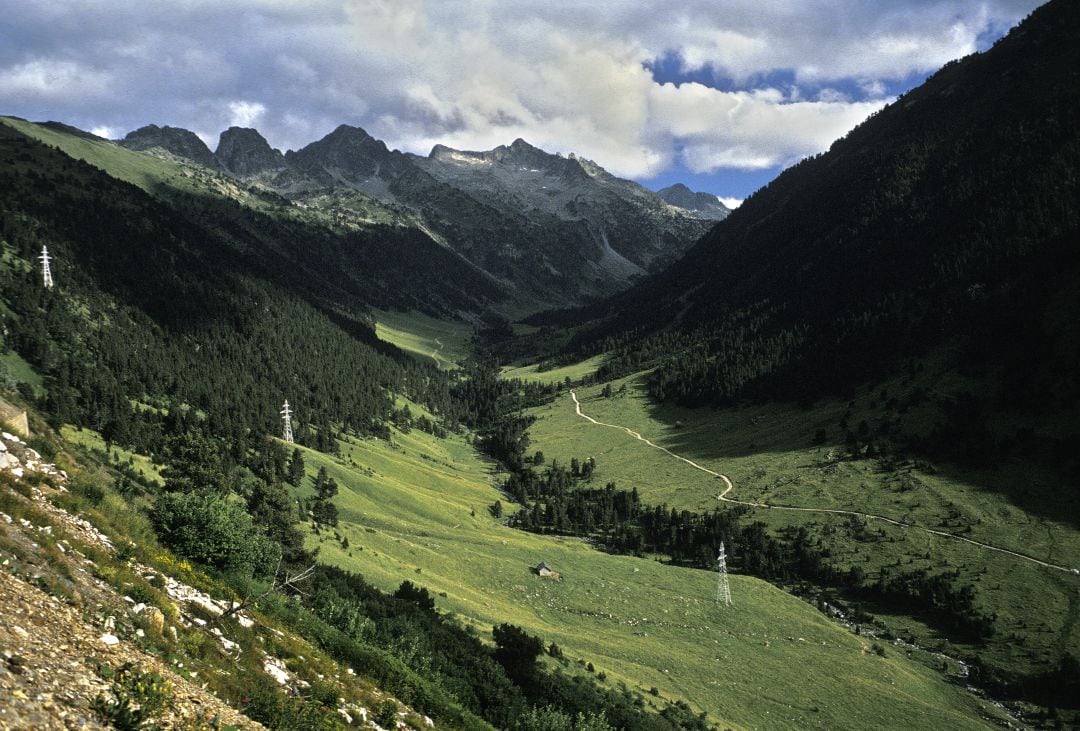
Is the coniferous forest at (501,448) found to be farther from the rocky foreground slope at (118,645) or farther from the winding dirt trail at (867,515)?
the rocky foreground slope at (118,645)

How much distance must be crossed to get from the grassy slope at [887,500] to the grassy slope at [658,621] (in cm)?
1857

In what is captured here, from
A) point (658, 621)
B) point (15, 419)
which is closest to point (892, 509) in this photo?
point (658, 621)

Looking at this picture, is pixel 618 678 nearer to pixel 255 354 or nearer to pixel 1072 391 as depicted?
pixel 1072 391

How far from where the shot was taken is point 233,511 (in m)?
31.9

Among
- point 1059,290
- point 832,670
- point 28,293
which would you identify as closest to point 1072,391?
point 1059,290

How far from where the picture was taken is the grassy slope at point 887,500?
83875 millimetres

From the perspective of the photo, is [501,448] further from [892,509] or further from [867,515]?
[892,509]

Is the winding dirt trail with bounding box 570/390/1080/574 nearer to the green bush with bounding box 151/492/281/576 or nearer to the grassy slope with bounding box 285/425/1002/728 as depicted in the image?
the grassy slope with bounding box 285/425/1002/728


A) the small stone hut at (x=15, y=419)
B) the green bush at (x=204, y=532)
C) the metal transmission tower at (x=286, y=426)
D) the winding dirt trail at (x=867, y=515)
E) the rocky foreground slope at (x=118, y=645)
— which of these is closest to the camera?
the rocky foreground slope at (x=118, y=645)

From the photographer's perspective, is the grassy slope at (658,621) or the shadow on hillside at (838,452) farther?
the shadow on hillside at (838,452)

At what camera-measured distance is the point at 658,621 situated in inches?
3157

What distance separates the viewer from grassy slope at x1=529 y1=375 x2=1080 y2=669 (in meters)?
83.9

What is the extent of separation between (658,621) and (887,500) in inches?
2558

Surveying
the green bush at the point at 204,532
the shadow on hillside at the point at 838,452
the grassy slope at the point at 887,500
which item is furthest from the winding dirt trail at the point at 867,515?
the green bush at the point at 204,532
